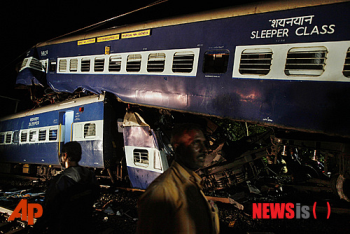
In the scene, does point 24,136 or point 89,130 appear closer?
point 89,130

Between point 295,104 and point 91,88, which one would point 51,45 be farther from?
point 295,104

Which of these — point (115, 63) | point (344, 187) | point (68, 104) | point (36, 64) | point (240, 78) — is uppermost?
point (36, 64)

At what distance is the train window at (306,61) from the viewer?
13.6 ft

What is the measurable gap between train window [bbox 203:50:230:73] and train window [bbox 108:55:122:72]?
3.49 m

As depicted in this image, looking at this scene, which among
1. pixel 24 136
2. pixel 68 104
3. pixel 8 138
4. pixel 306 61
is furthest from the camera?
pixel 8 138

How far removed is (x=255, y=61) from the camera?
16.0 feet

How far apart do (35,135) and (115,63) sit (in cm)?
737

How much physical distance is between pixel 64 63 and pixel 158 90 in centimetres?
593

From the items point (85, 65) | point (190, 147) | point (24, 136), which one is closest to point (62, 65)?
point (85, 65)

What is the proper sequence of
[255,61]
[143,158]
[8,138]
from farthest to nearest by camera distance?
[8,138] → [143,158] → [255,61]

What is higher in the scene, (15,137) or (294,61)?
(294,61)

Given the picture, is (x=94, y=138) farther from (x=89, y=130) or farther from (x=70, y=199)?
(x=70, y=199)

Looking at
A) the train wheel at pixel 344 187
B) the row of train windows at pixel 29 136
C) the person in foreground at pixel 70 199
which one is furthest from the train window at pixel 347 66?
the row of train windows at pixel 29 136

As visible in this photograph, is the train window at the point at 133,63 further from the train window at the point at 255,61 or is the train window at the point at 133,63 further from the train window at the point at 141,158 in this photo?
the train window at the point at 255,61
